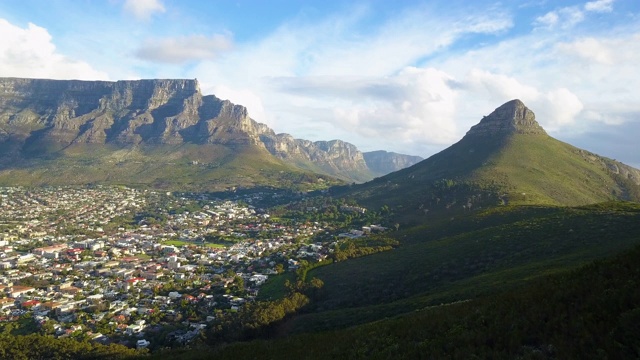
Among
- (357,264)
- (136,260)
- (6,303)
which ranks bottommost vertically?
(6,303)

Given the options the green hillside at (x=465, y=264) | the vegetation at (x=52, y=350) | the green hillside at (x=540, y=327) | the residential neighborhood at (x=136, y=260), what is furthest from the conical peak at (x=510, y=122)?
the vegetation at (x=52, y=350)

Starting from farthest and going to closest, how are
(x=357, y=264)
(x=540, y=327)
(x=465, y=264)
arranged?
(x=357, y=264), (x=465, y=264), (x=540, y=327)

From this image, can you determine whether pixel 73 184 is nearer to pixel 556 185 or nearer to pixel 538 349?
pixel 556 185

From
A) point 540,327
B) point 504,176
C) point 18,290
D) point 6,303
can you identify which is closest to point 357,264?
point 540,327

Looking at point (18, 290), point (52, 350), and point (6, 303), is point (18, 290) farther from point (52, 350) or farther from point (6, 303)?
point (52, 350)

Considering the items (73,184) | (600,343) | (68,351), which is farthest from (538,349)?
(73,184)

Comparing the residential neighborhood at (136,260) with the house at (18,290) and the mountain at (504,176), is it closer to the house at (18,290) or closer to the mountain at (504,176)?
the house at (18,290)

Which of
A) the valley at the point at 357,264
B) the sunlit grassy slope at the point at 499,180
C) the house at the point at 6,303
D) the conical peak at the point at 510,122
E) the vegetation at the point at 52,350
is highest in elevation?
the conical peak at the point at 510,122
